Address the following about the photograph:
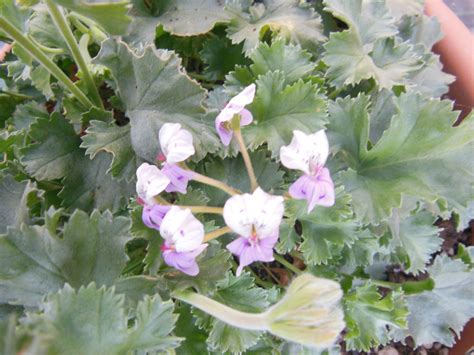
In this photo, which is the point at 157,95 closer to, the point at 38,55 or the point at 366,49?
the point at 38,55

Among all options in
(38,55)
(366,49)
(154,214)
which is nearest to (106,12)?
(38,55)

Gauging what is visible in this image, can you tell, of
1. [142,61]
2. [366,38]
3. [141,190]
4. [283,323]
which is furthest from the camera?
[366,38]

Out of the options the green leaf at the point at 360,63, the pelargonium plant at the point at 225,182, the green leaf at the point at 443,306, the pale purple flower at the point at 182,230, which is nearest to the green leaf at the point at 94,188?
the pelargonium plant at the point at 225,182

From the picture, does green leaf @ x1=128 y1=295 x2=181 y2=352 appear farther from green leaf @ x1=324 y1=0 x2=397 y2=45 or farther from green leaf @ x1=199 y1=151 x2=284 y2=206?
green leaf @ x1=324 y1=0 x2=397 y2=45

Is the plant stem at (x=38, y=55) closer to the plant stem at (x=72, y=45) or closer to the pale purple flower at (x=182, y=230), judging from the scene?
the plant stem at (x=72, y=45)

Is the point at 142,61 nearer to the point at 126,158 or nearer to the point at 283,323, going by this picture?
the point at 126,158

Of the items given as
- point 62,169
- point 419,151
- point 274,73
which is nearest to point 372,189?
point 419,151

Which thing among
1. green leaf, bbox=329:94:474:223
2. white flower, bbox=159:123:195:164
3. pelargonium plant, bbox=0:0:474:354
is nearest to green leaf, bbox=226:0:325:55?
pelargonium plant, bbox=0:0:474:354
